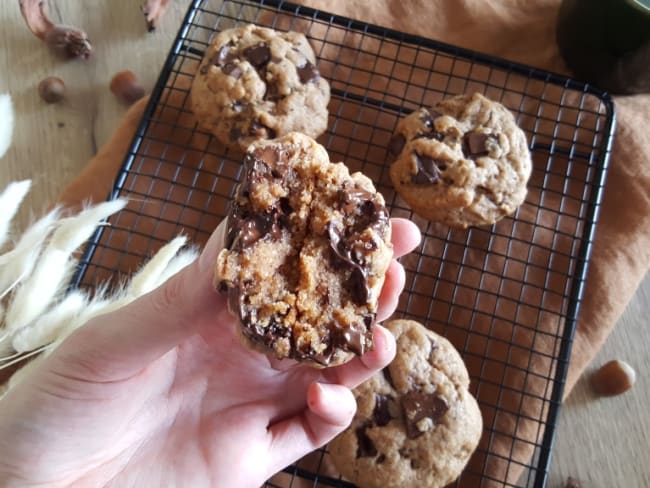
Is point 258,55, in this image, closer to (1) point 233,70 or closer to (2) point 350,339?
(1) point 233,70

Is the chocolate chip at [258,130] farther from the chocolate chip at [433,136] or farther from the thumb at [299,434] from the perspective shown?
the thumb at [299,434]

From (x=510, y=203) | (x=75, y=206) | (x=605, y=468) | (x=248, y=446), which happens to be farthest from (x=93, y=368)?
(x=605, y=468)

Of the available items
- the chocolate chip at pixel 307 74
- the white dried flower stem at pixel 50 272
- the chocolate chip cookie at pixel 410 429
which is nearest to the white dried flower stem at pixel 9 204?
the white dried flower stem at pixel 50 272

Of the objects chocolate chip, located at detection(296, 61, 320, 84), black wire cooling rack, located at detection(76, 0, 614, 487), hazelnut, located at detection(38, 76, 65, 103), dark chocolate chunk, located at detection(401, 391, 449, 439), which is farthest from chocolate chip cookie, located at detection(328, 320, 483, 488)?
hazelnut, located at detection(38, 76, 65, 103)

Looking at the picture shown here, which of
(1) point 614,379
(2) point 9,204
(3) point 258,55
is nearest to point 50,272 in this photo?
(2) point 9,204

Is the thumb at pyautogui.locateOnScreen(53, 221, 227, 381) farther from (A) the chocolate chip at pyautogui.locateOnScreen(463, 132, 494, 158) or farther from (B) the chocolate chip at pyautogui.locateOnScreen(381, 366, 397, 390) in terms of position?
(A) the chocolate chip at pyautogui.locateOnScreen(463, 132, 494, 158)

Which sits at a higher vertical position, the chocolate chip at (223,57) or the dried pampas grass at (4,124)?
the chocolate chip at (223,57)
